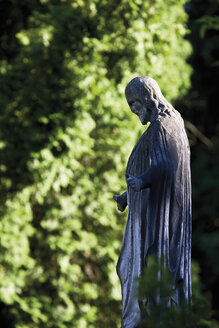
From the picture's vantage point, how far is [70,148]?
875 cm

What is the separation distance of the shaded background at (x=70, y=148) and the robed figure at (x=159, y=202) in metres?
4.92

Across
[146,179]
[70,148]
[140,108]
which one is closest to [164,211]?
[146,179]

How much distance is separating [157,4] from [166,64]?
100 cm

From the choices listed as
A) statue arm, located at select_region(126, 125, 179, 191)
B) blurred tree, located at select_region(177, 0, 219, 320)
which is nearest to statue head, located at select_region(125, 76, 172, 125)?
statue arm, located at select_region(126, 125, 179, 191)

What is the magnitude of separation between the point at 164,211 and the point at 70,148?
17.0 feet

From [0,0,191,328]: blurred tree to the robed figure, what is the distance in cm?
493

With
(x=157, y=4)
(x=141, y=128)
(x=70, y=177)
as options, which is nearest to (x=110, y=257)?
(x=70, y=177)

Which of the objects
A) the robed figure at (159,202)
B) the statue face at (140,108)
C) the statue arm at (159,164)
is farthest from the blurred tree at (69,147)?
the statue arm at (159,164)

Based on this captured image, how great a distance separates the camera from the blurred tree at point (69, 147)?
8.88 meters

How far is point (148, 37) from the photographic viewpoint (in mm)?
9039

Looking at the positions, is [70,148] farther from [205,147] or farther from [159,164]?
[205,147]

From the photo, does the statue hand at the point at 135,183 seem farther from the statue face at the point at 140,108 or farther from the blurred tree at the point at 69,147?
the blurred tree at the point at 69,147

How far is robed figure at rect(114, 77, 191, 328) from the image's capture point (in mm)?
3632

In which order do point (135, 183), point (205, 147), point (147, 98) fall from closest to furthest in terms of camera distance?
point (135, 183)
point (147, 98)
point (205, 147)
